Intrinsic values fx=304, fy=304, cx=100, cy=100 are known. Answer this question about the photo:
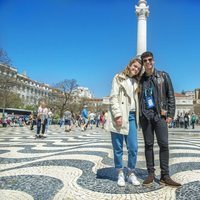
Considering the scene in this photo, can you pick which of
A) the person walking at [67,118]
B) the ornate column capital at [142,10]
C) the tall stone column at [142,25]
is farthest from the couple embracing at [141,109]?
the ornate column capital at [142,10]

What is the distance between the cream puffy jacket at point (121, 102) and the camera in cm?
431

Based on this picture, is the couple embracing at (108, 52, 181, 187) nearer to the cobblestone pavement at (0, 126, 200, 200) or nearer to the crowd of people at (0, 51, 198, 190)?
the crowd of people at (0, 51, 198, 190)

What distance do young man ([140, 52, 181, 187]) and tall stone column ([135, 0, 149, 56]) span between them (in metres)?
35.0

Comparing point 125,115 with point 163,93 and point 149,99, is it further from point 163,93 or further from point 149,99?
point 163,93

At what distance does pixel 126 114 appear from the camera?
14.3ft

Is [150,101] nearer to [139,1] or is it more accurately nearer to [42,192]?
[42,192]

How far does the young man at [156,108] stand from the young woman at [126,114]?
0.42 feet

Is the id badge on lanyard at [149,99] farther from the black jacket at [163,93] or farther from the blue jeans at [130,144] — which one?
the blue jeans at [130,144]

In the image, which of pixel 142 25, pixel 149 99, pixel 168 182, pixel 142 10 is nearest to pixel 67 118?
pixel 149 99

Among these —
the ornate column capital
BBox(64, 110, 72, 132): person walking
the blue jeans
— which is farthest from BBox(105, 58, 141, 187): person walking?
the ornate column capital

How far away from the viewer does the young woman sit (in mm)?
4316

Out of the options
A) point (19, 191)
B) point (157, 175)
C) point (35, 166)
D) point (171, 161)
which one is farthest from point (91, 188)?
point (171, 161)

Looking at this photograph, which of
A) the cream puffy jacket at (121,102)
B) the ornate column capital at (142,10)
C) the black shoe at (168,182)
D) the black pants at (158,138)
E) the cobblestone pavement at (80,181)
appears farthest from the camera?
the ornate column capital at (142,10)

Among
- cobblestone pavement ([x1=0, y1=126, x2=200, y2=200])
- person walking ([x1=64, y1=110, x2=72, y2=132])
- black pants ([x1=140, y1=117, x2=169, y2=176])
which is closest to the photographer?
cobblestone pavement ([x1=0, y1=126, x2=200, y2=200])
